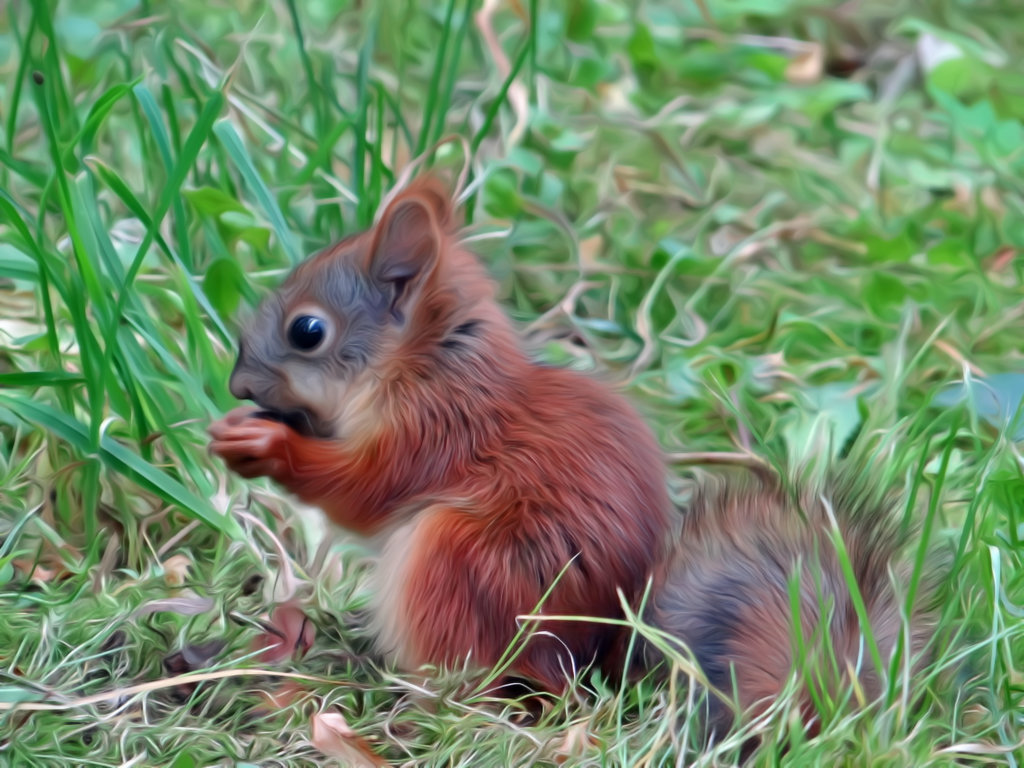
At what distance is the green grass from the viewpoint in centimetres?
197

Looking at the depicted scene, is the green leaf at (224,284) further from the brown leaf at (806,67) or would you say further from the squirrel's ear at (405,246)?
the brown leaf at (806,67)

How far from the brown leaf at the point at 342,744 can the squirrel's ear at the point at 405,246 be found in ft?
2.19

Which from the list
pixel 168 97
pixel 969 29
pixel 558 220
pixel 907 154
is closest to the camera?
pixel 168 97

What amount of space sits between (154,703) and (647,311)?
163 cm

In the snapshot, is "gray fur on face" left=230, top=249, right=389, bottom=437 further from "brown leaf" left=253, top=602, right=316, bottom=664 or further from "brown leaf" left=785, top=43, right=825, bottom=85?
"brown leaf" left=785, top=43, right=825, bottom=85

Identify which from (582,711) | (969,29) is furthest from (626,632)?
(969,29)

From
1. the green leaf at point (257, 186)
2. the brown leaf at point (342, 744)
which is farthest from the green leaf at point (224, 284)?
the brown leaf at point (342, 744)

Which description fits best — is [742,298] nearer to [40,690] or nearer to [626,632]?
[626,632]

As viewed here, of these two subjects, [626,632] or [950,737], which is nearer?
[950,737]

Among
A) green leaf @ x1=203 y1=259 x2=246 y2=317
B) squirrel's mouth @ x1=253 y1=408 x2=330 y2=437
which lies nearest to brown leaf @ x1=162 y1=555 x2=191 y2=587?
squirrel's mouth @ x1=253 y1=408 x2=330 y2=437

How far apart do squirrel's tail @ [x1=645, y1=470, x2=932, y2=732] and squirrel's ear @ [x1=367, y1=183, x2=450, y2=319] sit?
585 millimetres

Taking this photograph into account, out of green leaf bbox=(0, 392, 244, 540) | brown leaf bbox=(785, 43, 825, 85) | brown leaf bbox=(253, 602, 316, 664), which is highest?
green leaf bbox=(0, 392, 244, 540)

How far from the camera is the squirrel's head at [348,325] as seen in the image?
2174 mm

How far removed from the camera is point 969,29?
4855 millimetres
